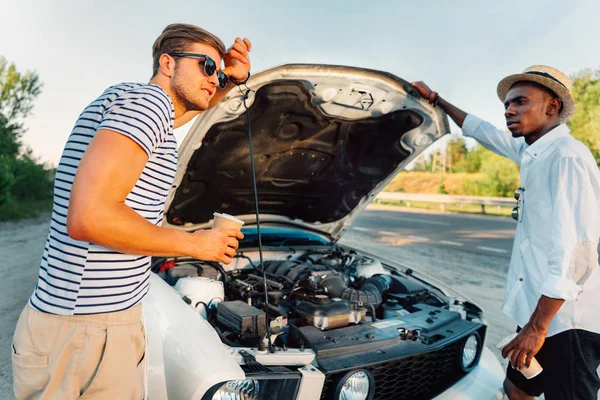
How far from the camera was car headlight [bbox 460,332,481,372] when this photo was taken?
7.59 ft

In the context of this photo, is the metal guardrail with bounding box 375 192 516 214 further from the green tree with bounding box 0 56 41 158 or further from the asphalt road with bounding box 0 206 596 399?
the green tree with bounding box 0 56 41 158

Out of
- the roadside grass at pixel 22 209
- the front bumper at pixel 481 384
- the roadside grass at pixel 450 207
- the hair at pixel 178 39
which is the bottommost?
the roadside grass at pixel 22 209

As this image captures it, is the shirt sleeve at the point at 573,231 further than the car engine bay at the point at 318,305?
No

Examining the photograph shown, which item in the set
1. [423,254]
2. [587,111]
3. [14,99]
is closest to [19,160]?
[14,99]

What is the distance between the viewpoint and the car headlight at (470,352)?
2.31 meters

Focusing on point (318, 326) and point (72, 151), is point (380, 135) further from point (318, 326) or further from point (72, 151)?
point (72, 151)

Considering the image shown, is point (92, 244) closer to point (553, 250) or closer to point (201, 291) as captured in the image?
point (201, 291)

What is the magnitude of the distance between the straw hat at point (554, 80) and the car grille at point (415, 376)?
53.3 inches

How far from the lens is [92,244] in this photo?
1.17 meters

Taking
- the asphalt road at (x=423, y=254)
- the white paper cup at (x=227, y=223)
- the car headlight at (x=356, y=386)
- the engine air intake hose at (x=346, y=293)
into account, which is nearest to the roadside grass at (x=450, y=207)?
the asphalt road at (x=423, y=254)

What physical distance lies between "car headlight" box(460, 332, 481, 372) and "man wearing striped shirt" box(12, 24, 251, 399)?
170 cm

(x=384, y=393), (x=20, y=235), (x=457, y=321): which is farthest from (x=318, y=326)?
(x=20, y=235)

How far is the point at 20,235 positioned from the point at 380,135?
9.90m

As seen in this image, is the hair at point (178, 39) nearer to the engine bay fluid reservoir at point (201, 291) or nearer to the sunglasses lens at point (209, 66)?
the sunglasses lens at point (209, 66)
